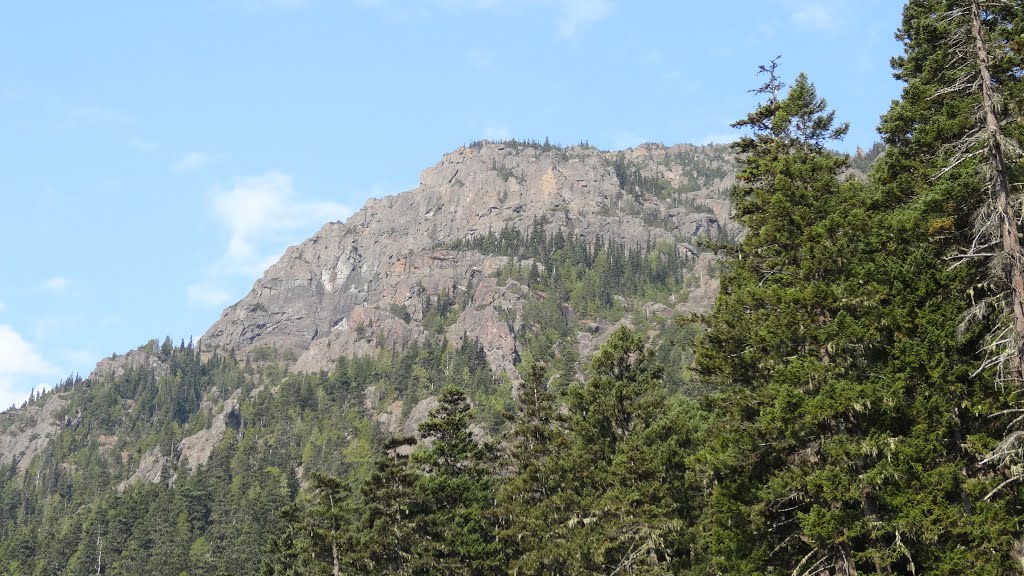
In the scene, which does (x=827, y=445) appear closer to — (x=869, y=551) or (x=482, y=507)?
(x=869, y=551)

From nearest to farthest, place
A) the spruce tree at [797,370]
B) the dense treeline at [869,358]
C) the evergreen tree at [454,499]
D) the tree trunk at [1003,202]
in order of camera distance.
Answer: the tree trunk at [1003,202] → the dense treeline at [869,358] → the spruce tree at [797,370] → the evergreen tree at [454,499]

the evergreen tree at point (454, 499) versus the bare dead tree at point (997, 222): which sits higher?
the bare dead tree at point (997, 222)

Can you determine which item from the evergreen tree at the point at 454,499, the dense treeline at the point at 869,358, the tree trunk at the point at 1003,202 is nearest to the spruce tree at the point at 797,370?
the dense treeline at the point at 869,358

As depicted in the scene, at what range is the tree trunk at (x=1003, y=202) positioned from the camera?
1827 cm

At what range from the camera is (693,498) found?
126ft

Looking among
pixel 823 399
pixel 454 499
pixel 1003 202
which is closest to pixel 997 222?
pixel 1003 202

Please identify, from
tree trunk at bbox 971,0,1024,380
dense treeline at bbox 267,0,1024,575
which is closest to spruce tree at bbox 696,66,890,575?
dense treeline at bbox 267,0,1024,575

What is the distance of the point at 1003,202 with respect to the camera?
19109 millimetres

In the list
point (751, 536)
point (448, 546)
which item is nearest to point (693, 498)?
point (751, 536)

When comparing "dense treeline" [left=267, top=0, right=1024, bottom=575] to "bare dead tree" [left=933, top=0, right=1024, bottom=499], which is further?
"dense treeline" [left=267, top=0, right=1024, bottom=575]

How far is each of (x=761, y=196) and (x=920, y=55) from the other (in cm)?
868

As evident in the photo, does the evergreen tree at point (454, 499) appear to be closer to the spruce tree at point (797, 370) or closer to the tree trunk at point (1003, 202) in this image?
the spruce tree at point (797, 370)

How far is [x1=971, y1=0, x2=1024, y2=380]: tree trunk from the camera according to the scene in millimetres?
18266

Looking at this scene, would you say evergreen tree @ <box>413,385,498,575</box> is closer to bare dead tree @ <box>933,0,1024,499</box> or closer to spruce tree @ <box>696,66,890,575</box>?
spruce tree @ <box>696,66,890,575</box>
